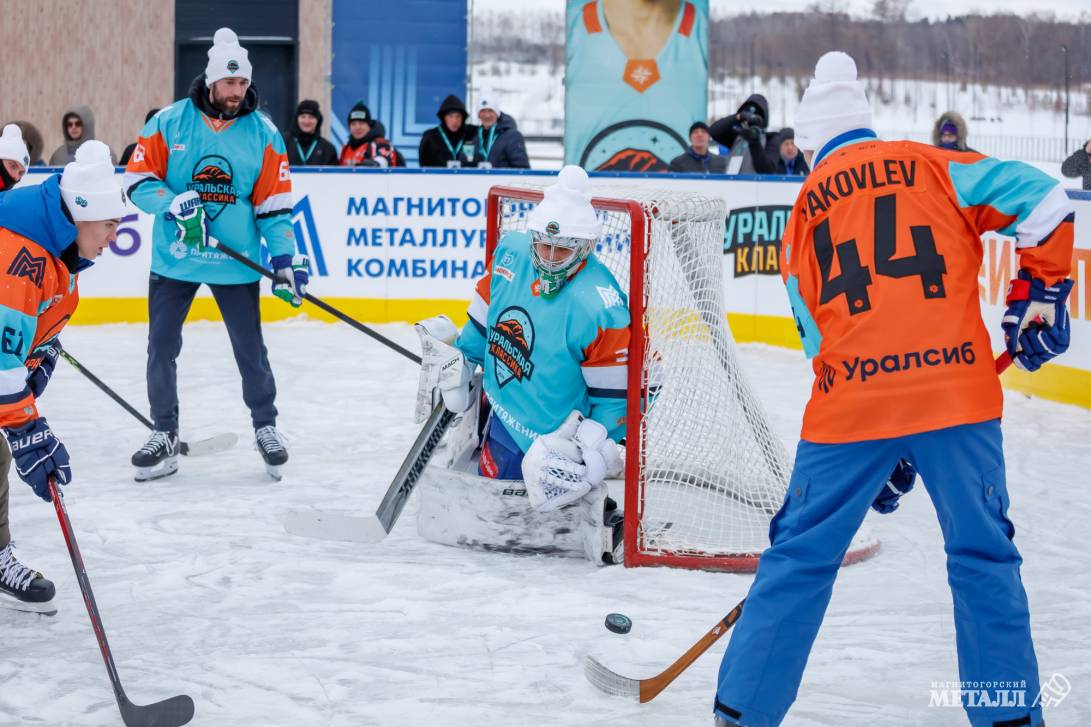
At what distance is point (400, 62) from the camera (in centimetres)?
1106

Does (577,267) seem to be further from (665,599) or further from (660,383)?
(665,599)

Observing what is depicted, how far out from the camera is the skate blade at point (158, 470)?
4699 mm

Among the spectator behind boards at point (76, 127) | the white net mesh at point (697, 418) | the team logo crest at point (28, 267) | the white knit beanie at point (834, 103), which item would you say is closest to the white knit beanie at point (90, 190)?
the team logo crest at point (28, 267)

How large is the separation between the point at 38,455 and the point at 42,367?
1.85ft

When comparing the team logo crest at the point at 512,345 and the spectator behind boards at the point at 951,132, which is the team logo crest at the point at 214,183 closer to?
the team logo crest at the point at 512,345

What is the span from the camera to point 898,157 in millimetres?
2391

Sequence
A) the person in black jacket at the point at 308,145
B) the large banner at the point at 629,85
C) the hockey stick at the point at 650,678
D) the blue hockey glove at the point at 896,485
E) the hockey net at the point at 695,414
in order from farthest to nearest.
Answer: the large banner at the point at 629,85 < the person in black jacket at the point at 308,145 < the hockey net at the point at 695,414 < the hockey stick at the point at 650,678 < the blue hockey glove at the point at 896,485

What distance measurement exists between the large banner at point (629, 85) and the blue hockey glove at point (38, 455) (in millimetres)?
6972

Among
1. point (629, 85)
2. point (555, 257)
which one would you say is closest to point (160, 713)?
point (555, 257)

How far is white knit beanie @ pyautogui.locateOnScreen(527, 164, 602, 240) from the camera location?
3574mm

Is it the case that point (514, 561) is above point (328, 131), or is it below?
below

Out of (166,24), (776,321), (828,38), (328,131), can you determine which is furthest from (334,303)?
(828,38)

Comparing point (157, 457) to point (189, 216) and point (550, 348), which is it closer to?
point (189, 216)

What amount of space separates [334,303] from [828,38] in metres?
5.80
